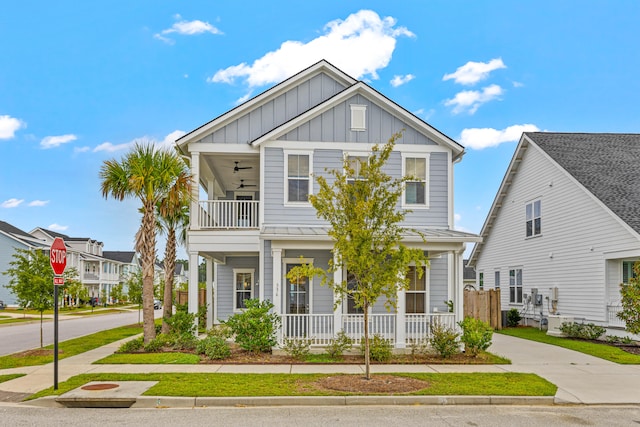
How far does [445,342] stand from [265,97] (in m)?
9.93

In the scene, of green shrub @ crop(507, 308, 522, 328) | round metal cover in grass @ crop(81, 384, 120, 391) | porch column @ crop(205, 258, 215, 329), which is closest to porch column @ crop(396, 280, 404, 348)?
round metal cover in grass @ crop(81, 384, 120, 391)

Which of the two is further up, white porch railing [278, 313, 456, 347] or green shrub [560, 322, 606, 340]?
white porch railing [278, 313, 456, 347]

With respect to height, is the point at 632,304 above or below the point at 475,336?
above

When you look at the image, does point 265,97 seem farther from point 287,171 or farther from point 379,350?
point 379,350

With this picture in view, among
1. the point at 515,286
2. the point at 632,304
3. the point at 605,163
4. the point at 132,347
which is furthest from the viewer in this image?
the point at 515,286

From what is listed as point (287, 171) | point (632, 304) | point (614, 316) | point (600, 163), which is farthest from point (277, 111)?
point (614, 316)

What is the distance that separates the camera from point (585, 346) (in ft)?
59.6

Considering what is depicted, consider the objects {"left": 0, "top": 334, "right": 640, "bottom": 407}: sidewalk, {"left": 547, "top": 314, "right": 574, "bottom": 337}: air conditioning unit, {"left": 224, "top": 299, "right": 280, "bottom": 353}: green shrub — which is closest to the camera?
{"left": 0, "top": 334, "right": 640, "bottom": 407}: sidewalk

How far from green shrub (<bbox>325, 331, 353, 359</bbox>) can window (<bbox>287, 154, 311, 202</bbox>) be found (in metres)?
4.71

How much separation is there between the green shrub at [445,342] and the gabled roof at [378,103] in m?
5.98

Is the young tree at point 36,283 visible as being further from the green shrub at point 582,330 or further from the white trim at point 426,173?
the green shrub at point 582,330

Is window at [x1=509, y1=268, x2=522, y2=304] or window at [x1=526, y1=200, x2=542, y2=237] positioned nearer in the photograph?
window at [x1=526, y1=200, x2=542, y2=237]

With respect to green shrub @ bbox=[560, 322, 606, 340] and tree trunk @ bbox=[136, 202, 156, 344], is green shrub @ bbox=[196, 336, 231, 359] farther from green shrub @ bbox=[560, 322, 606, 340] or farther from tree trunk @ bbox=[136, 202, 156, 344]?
green shrub @ bbox=[560, 322, 606, 340]

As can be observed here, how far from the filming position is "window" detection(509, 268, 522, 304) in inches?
1096
